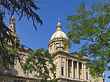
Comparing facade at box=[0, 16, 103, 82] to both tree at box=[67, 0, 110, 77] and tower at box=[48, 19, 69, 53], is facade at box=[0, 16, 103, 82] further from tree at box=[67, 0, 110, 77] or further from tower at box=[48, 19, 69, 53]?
tree at box=[67, 0, 110, 77]

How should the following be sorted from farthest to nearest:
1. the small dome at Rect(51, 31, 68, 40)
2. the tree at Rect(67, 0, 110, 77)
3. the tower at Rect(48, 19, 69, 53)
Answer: the small dome at Rect(51, 31, 68, 40) → the tower at Rect(48, 19, 69, 53) → the tree at Rect(67, 0, 110, 77)

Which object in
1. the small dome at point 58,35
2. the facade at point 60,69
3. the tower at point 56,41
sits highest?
the small dome at point 58,35

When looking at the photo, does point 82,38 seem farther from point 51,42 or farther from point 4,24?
point 51,42

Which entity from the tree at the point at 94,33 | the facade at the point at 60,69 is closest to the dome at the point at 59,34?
the facade at the point at 60,69

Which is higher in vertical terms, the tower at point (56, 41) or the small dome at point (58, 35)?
the small dome at point (58, 35)

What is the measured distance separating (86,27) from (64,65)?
92.6ft

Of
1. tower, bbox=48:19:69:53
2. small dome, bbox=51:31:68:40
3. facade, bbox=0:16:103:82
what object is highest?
small dome, bbox=51:31:68:40

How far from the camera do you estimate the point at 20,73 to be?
4172cm

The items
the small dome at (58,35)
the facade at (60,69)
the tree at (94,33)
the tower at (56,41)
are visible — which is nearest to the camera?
the tree at (94,33)

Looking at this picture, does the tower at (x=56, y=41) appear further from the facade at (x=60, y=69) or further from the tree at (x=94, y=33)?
the tree at (x=94, y=33)

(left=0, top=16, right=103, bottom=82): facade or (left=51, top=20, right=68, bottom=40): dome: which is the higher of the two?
(left=51, top=20, right=68, bottom=40): dome

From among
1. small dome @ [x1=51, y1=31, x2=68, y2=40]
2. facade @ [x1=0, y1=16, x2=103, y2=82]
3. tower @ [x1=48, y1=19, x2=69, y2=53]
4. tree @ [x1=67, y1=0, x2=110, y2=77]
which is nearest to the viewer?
tree @ [x1=67, y1=0, x2=110, y2=77]

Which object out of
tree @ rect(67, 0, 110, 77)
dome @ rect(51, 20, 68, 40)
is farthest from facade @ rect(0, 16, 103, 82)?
tree @ rect(67, 0, 110, 77)

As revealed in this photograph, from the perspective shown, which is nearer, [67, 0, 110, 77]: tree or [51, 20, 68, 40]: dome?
[67, 0, 110, 77]: tree
